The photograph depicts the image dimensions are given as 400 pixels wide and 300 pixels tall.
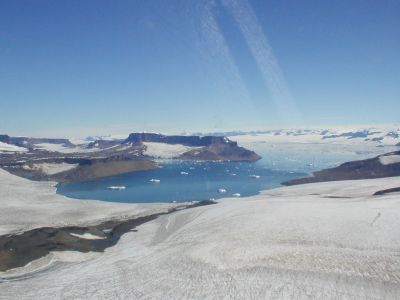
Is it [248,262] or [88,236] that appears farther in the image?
[88,236]

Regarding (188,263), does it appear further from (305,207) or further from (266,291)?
(305,207)

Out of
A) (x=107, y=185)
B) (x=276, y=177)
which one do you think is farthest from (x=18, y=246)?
(x=276, y=177)

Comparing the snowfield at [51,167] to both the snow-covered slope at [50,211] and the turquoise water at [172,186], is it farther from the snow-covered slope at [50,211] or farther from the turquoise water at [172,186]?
the snow-covered slope at [50,211]

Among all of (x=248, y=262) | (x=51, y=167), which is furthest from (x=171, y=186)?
(x=248, y=262)

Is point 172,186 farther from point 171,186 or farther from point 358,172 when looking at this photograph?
point 358,172

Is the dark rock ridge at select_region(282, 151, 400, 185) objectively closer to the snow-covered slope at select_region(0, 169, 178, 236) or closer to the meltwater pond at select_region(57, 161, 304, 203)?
the meltwater pond at select_region(57, 161, 304, 203)

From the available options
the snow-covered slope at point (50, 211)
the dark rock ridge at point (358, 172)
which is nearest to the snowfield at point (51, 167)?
the snow-covered slope at point (50, 211)

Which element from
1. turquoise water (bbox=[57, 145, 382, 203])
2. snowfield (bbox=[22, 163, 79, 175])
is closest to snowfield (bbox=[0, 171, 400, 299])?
turquoise water (bbox=[57, 145, 382, 203])
